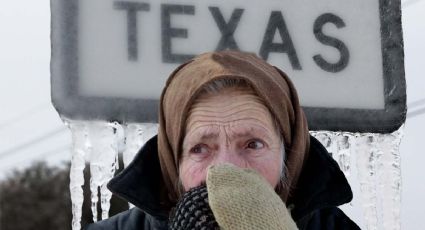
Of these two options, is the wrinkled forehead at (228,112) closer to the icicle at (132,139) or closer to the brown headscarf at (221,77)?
the brown headscarf at (221,77)

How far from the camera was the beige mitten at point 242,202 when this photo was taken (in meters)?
1.10

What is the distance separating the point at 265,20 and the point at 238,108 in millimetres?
398

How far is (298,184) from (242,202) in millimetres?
409

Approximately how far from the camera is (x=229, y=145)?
4.44 ft

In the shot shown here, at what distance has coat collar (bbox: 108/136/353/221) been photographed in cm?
147

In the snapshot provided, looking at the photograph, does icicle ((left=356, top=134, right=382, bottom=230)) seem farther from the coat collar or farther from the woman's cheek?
the woman's cheek

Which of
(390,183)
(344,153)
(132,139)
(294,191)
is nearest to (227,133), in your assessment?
(294,191)

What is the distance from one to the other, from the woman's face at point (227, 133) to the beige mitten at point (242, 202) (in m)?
0.18

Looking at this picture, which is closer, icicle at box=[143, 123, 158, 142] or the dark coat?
the dark coat

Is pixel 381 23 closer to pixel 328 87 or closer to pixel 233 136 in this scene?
pixel 328 87

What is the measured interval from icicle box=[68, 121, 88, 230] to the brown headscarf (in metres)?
0.25

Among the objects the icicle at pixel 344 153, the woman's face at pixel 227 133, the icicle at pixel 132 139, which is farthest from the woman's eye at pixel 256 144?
A: the icicle at pixel 344 153

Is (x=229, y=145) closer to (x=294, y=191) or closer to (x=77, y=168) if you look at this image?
(x=294, y=191)

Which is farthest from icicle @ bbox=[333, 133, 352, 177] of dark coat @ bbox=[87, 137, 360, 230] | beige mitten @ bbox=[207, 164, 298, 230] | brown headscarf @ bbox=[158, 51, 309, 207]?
beige mitten @ bbox=[207, 164, 298, 230]
